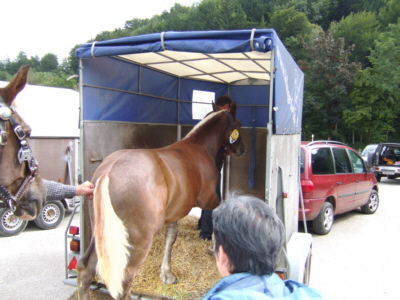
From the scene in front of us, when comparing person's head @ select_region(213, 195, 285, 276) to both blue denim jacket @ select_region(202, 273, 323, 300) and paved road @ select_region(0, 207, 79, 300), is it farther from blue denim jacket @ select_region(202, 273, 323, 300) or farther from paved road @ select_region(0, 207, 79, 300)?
paved road @ select_region(0, 207, 79, 300)

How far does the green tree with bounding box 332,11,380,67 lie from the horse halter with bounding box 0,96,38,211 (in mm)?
36209

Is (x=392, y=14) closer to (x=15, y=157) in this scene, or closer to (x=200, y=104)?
(x=200, y=104)

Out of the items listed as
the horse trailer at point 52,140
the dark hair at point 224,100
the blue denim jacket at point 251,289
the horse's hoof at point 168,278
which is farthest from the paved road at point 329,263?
the blue denim jacket at point 251,289

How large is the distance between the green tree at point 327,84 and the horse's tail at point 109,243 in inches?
1066

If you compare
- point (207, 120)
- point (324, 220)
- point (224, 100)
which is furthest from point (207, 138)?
point (324, 220)

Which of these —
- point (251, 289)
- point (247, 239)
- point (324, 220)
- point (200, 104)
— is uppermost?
point (200, 104)

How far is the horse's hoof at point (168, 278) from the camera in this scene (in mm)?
3520

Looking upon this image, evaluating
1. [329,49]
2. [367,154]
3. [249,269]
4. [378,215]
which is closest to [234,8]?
[329,49]

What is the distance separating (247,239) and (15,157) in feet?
5.08

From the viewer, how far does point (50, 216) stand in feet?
23.3

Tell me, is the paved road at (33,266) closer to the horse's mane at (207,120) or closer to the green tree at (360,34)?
the horse's mane at (207,120)

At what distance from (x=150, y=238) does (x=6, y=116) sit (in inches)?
56.6

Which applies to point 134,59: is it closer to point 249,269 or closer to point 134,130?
point 134,130

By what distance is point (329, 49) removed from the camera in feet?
87.4
